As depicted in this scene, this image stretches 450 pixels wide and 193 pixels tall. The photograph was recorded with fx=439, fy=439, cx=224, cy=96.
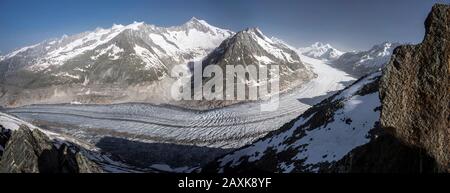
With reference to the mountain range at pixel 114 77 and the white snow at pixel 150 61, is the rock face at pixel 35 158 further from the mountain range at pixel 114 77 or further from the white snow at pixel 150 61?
the white snow at pixel 150 61

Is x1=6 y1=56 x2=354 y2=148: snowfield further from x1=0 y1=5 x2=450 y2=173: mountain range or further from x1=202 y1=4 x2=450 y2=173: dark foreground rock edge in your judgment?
x1=202 y1=4 x2=450 y2=173: dark foreground rock edge

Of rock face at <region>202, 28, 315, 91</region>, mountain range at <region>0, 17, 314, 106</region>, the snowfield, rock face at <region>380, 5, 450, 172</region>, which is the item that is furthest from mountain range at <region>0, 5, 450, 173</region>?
rock face at <region>202, 28, 315, 91</region>

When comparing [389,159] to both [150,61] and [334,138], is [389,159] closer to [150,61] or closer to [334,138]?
[334,138]

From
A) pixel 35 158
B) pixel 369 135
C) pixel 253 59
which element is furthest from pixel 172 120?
pixel 35 158

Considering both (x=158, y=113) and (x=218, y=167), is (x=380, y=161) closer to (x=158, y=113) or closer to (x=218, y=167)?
(x=218, y=167)

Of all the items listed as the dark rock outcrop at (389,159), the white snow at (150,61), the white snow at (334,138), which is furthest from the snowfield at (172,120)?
the dark rock outcrop at (389,159)

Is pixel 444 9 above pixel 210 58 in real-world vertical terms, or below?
below
